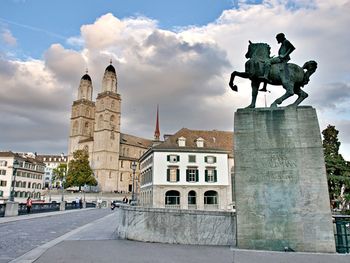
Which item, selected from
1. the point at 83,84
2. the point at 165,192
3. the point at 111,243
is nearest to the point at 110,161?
the point at 83,84

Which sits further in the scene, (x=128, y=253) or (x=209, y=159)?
(x=209, y=159)

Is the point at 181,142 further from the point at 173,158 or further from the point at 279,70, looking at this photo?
the point at 279,70

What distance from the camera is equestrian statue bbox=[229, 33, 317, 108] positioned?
396 inches

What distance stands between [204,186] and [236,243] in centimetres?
3959

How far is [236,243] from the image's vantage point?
357 inches

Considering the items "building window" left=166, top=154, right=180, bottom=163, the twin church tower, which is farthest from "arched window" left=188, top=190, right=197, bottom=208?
the twin church tower

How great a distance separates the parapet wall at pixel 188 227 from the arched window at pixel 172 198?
1482 inches

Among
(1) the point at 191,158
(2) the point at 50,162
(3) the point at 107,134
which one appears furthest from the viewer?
(2) the point at 50,162


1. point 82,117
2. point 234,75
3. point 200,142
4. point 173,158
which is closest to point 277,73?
point 234,75

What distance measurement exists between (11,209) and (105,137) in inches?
3061

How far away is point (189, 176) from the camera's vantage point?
48.5 meters

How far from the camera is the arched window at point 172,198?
155 feet

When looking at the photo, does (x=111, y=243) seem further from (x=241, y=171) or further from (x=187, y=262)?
(x=241, y=171)

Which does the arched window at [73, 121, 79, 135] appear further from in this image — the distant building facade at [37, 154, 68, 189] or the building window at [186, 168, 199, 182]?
the building window at [186, 168, 199, 182]
